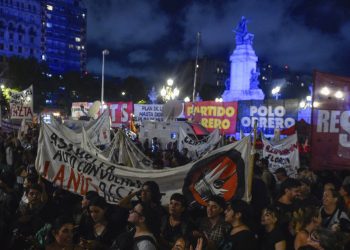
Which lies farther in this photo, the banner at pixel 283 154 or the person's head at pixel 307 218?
the banner at pixel 283 154

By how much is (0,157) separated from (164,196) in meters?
6.50

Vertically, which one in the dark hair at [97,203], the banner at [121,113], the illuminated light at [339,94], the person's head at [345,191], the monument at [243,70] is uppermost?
the monument at [243,70]

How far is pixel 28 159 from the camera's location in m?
9.58

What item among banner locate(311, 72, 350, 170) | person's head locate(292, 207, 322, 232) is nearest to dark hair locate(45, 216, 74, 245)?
person's head locate(292, 207, 322, 232)

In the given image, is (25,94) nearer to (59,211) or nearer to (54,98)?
(59,211)

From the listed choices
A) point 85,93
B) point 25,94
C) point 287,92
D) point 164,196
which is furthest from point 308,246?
point 287,92

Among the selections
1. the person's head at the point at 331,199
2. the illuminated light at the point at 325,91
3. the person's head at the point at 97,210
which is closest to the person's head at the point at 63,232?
the person's head at the point at 97,210

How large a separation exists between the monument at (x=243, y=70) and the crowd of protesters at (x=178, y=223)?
44.9 metres

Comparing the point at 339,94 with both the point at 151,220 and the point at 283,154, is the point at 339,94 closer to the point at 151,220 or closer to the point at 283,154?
the point at 151,220

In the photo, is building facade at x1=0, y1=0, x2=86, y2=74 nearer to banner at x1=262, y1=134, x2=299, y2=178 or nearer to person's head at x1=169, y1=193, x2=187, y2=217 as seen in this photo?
banner at x1=262, y1=134, x2=299, y2=178

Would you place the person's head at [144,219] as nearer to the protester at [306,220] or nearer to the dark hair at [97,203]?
the dark hair at [97,203]

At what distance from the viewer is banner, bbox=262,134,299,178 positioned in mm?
11523

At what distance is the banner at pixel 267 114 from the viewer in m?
19.4

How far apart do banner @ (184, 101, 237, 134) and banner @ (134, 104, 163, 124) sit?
2043 mm
